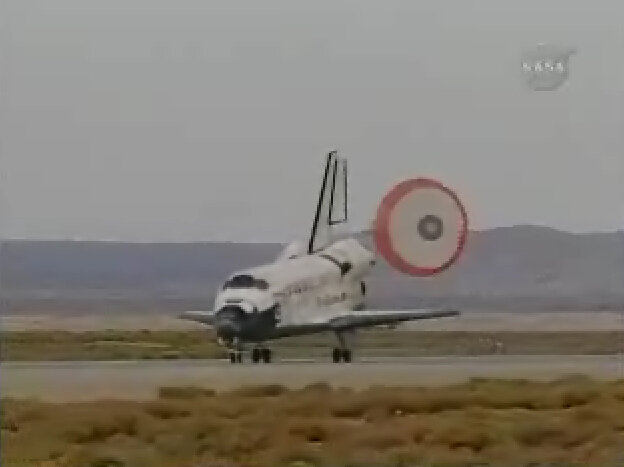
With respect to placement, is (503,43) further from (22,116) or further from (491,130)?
(22,116)

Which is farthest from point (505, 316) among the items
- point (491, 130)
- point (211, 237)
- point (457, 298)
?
point (211, 237)

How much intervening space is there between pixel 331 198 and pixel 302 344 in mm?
310

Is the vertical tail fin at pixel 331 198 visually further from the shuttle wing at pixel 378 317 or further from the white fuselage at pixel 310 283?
the shuttle wing at pixel 378 317

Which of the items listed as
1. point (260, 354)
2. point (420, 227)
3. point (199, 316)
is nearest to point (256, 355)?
point (260, 354)

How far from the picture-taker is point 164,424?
113 inches

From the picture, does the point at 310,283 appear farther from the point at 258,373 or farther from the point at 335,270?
the point at 258,373

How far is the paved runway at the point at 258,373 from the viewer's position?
2871 mm

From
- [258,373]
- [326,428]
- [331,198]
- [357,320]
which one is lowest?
[326,428]

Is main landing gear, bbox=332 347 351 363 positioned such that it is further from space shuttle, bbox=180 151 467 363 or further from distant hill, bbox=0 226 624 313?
distant hill, bbox=0 226 624 313

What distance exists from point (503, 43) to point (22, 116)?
99 cm

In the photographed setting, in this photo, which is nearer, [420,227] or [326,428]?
[326,428]

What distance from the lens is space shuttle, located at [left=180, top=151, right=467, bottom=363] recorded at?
2900 millimetres

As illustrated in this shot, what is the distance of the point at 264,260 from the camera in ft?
9.52

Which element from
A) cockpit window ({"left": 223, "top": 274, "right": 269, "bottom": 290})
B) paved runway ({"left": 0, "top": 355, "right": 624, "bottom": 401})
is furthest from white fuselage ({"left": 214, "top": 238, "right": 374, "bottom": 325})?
paved runway ({"left": 0, "top": 355, "right": 624, "bottom": 401})
